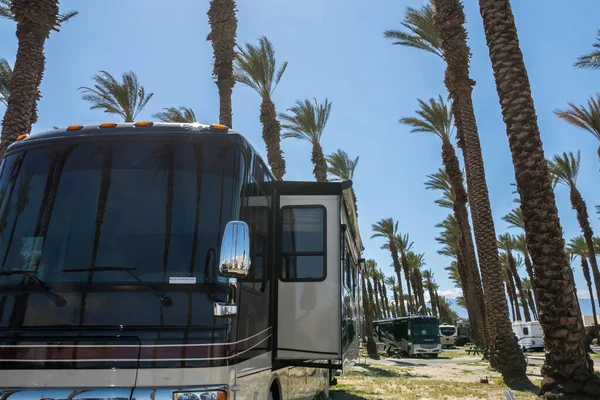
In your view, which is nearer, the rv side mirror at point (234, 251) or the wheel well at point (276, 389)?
the rv side mirror at point (234, 251)

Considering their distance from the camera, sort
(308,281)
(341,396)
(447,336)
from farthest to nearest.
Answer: (447,336) → (341,396) → (308,281)

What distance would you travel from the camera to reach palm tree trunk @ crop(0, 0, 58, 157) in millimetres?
13289

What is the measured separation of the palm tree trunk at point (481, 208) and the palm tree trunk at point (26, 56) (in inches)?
562

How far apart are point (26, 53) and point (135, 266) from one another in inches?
508

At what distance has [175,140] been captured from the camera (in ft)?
13.5

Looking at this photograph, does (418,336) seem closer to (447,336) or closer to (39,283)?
(447,336)

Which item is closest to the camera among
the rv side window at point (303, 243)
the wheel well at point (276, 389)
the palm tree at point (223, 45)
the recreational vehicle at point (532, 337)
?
the wheel well at point (276, 389)

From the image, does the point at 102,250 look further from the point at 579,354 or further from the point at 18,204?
the point at 579,354

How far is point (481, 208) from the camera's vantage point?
1822cm

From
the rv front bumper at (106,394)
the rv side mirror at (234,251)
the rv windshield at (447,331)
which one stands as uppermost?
the rv windshield at (447,331)

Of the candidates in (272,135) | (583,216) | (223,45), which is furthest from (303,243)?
(583,216)

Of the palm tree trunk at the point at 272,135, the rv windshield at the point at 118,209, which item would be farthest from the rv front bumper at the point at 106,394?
the palm tree trunk at the point at 272,135

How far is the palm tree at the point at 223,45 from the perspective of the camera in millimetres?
21594

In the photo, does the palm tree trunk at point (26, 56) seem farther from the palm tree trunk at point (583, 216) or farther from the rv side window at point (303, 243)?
the palm tree trunk at point (583, 216)
